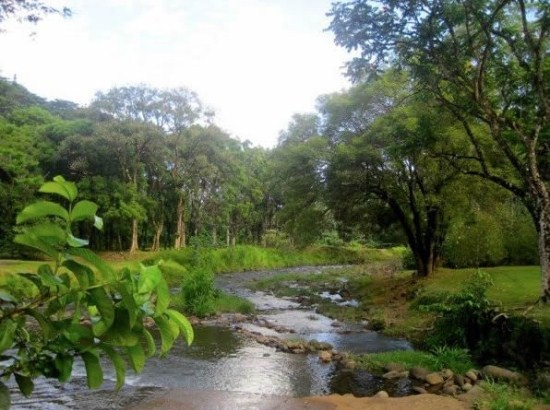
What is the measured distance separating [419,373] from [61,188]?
9661 mm

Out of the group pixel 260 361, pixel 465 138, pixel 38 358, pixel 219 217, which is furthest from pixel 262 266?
pixel 38 358

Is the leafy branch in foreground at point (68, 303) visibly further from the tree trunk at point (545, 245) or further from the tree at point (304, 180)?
the tree at point (304, 180)

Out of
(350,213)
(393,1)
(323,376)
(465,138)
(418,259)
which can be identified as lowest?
(323,376)

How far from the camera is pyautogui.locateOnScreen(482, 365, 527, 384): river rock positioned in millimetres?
8570

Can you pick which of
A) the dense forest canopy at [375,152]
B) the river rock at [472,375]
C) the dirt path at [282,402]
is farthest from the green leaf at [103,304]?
the river rock at [472,375]

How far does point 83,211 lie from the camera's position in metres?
1.25

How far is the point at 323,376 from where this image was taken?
9.62 metres

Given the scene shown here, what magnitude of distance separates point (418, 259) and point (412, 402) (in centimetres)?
1272

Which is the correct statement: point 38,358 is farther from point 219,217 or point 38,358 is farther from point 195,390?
point 219,217

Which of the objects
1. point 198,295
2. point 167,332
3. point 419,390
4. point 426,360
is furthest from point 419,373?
point 167,332

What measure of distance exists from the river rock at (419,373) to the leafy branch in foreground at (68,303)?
9.21m

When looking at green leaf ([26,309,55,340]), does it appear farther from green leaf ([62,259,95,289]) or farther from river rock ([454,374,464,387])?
river rock ([454,374,464,387])

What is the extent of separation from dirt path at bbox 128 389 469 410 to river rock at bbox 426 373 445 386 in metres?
0.84

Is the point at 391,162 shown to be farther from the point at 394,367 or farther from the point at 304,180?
the point at 394,367
